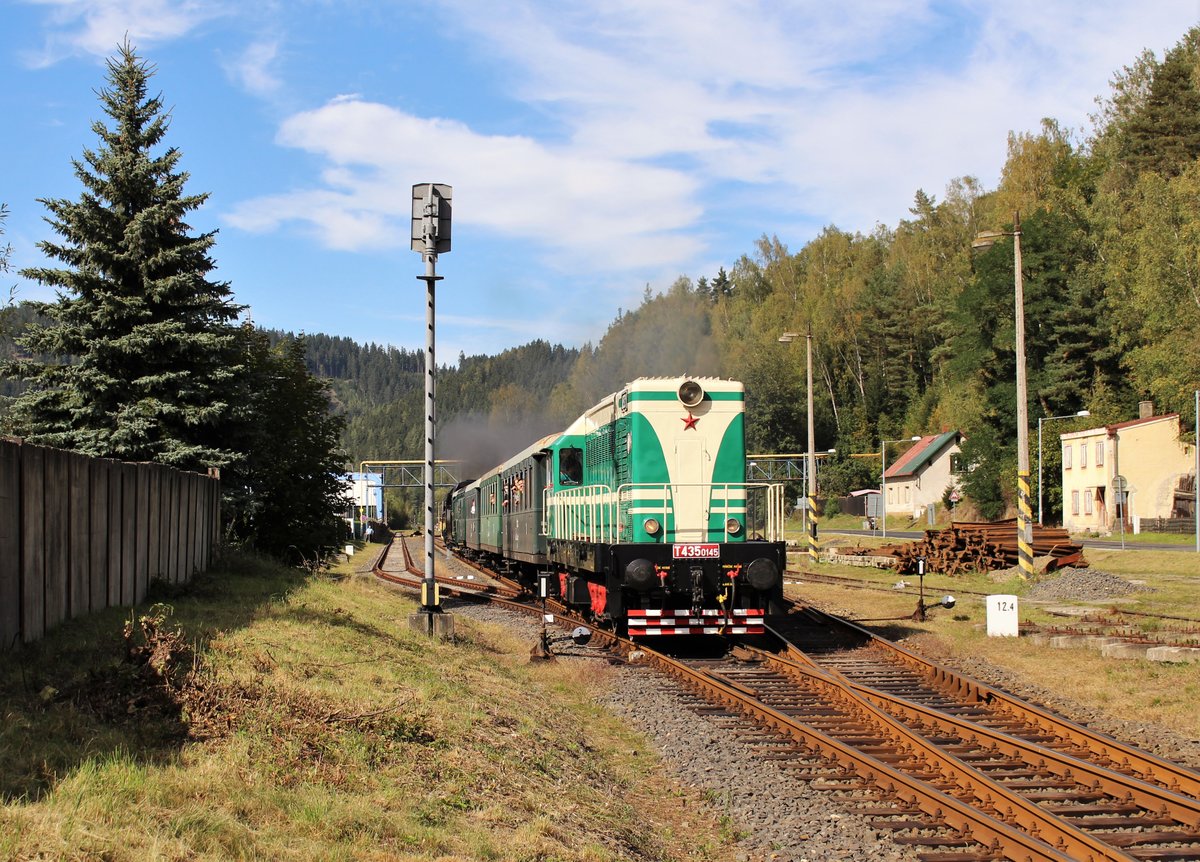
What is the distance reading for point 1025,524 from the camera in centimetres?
2447

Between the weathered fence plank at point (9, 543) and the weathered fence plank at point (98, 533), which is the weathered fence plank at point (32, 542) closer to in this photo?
the weathered fence plank at point (9, 543)

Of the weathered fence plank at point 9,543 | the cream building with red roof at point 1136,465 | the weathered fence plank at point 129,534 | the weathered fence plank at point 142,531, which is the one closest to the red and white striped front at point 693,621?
the weathered fence plank at point 142,531

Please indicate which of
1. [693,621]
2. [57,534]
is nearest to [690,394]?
[693,621]

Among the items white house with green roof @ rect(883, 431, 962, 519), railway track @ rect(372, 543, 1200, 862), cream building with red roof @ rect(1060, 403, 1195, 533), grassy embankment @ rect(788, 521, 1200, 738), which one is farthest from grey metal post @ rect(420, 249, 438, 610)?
white house with green roof @ rect(883, 431, 962, 519)

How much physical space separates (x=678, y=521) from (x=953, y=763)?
7.69m

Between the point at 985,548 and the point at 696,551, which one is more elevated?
the point at 696,551

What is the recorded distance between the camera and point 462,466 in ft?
189

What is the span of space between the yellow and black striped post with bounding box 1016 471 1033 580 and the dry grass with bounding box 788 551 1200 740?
0.47 m

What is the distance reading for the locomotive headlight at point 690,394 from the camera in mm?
16453

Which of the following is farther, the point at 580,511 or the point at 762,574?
the point at 580,511

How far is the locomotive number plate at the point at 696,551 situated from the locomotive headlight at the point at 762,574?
1.68ft

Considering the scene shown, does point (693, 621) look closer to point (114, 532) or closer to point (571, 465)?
point (571, 465)

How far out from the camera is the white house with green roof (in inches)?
3164

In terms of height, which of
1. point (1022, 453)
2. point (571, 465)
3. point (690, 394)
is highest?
point (690, 394)
